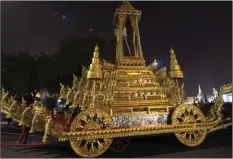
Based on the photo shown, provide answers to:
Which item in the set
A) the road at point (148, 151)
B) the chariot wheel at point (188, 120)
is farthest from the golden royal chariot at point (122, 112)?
the road at point (148, 151)

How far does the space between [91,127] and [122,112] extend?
100 cm

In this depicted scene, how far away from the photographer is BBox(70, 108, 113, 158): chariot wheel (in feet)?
15.9

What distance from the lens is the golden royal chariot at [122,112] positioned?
4.89m

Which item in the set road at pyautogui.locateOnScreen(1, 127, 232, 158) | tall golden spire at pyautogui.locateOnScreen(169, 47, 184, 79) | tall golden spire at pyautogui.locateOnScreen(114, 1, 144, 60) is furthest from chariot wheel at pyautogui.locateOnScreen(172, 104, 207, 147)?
tall golden spire at pyautogui.locateOnScreen(114, 1, 144, 60)

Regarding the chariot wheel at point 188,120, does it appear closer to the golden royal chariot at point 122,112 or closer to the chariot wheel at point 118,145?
the golden royal chariot at point 122,112

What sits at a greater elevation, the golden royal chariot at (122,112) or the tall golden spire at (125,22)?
the tall golden spire at (125,22)

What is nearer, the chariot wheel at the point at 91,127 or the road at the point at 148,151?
the chariot wheel at the point at 91,127

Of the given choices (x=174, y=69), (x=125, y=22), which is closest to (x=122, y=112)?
(x=174, y=69)

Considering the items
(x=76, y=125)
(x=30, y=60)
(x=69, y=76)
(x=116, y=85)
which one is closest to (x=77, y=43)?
(x=69, y=76)

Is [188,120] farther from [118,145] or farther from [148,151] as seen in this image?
[118,145]

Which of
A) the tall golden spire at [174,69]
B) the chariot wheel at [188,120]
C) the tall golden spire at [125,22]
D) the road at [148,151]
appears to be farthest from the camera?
the tall golden spire at [125,22]

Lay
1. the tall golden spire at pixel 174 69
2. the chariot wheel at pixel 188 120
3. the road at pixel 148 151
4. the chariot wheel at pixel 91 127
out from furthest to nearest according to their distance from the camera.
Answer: the tall golden spire at pixel 174 69 → the chariot wheel at pixel 188 120 → the road at pixel 148 151 → the chariot wheel at pixel 91 127

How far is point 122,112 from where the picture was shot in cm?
553

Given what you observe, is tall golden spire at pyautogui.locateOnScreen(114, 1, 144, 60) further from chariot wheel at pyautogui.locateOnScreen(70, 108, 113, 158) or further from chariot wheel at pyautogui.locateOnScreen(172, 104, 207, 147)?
chariot wheel at pyautogui.locateOnScreen(70, 108, 113, 158)
